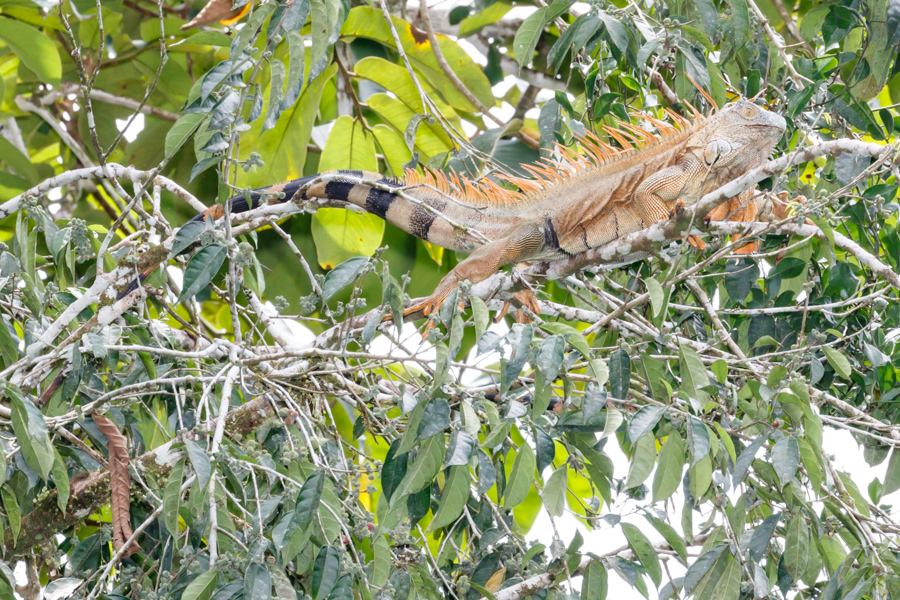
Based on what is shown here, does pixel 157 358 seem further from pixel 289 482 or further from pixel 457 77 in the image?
pixel 457 77

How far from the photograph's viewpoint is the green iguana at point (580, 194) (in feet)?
13.0

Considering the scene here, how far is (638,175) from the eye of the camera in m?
4.21

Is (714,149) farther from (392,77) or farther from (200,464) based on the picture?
(200,464)

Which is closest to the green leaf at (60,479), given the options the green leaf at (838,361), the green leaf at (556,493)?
the green leaf at (556,493)

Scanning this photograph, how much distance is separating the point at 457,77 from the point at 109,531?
3.51 metres

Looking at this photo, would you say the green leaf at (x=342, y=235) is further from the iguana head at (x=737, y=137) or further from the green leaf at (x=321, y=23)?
the green leaf at (x=321, y=23)

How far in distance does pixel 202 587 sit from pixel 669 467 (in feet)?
3.88

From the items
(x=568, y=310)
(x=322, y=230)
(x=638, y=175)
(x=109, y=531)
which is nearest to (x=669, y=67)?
(x=638, y=175)

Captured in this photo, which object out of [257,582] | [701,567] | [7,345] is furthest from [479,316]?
[7,345]

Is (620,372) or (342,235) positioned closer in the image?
(620,372)

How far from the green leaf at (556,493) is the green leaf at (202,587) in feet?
2.79

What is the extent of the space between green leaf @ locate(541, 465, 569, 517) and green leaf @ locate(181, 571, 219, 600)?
0.85 meters

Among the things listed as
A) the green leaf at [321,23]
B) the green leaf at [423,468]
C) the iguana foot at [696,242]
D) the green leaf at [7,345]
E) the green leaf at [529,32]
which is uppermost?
the green leaf at [321,23]

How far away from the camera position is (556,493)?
88.9 inches
